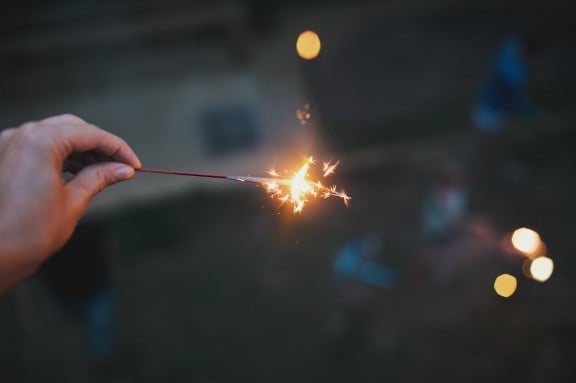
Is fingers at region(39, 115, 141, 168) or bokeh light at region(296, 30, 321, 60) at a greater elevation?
bokeh light at region(296, 30, 321, 60)

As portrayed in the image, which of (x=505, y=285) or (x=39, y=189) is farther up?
(x=505, y=285)

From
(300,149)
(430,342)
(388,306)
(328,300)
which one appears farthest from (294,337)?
(300,149)

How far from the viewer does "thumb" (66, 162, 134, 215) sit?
6.03 ft

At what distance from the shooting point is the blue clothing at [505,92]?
514 cm

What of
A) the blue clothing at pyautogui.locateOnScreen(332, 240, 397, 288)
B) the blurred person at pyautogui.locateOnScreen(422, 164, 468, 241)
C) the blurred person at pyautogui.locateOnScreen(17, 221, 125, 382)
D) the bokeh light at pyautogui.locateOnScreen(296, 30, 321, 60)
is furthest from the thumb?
the bokeh light at pyautogui.locateOnScreen(296, 30, 321, 60)

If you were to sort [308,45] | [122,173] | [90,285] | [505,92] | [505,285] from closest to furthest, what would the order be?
[122,173] → [90,285] → [505,285] → [505,92] → [308,45]

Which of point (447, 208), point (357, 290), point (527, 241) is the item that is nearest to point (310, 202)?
point (357, 290)

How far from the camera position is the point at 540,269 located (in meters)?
4.71

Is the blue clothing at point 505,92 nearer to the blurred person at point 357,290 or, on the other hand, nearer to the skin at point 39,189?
the blurred person at point 357,290

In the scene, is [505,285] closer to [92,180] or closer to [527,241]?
[527,241]

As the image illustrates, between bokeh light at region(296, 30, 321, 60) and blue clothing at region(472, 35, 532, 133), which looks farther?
bokeh light at region(296, 30, 321, 60)

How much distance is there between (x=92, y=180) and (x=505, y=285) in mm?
4549

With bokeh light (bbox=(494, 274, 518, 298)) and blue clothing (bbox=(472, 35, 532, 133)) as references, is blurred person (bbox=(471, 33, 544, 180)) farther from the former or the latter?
bokeh light (bbox=(494, 274, 518, 298))

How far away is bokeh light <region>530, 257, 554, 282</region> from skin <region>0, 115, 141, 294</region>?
15.0 feet
